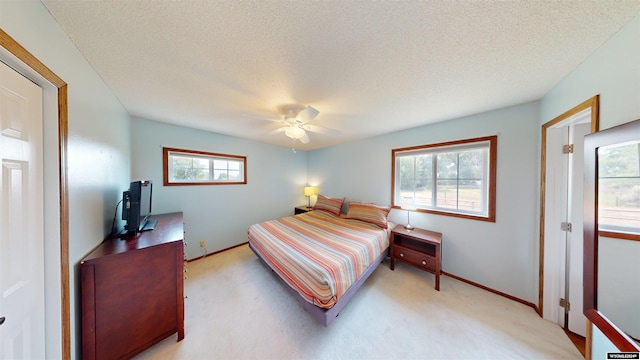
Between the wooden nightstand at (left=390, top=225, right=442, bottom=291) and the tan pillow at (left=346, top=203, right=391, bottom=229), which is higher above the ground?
the tan pillow at (left=346, top=203, right=391, bottom=229)

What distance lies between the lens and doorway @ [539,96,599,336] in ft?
5.11

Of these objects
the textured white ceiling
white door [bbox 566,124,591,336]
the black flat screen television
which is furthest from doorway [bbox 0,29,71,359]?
white door [bbox 566,124,591,336]

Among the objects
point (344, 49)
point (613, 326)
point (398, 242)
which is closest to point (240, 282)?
point (398, 242)

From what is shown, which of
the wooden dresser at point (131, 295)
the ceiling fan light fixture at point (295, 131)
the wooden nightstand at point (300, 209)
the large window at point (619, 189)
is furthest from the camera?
the wooden nightstand at point (300, 209)

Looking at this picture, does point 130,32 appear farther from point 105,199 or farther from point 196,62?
point 105,199

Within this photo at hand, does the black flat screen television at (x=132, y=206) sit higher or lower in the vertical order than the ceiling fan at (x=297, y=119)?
lower

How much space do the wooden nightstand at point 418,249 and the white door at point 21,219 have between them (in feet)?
10.2

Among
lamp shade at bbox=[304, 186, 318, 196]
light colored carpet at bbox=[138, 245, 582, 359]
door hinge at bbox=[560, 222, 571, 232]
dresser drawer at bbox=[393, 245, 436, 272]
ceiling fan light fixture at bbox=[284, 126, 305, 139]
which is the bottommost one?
light colored carpet at bbox=[138, 245, 582, 359]

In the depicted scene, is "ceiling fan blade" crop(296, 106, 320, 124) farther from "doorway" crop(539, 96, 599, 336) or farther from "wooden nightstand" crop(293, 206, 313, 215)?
"wooden nightstand" crop(293, 206, 313, 215)

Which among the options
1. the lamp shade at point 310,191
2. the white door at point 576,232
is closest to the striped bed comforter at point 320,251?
the lamp shade at point 310,191

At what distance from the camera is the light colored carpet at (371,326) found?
142cm

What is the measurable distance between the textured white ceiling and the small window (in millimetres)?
1068

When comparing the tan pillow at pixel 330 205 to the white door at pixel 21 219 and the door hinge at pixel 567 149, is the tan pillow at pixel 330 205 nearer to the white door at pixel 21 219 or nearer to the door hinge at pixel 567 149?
the door hinge at pixel 567 149

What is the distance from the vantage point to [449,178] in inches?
102
